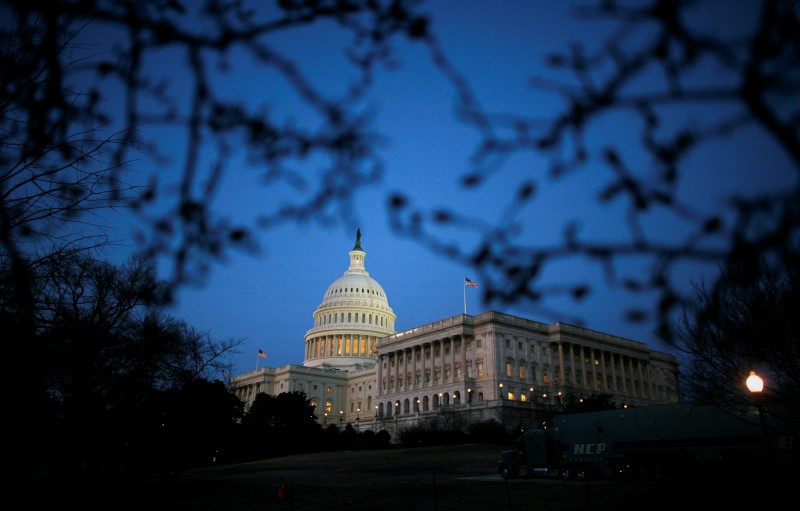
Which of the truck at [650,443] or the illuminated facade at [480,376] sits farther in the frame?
the illuminated facade at [480,376]

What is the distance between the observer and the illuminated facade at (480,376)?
81.8 m

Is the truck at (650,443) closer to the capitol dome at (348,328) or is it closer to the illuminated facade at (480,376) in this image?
the illuminated facade at (480,376)

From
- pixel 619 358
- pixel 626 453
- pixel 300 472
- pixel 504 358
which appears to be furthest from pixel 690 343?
pixel 619 358

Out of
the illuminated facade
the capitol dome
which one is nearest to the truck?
the illuminated facade

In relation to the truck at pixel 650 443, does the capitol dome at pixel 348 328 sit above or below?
above

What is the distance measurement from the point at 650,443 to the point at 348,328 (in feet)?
363

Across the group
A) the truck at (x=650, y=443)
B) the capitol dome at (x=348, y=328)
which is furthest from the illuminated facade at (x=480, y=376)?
the truck at (x=650, y=443)

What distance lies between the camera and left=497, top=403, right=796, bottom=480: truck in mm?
24891

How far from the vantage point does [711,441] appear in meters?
26.3

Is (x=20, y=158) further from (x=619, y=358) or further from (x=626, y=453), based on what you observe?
(x=619, y=358)

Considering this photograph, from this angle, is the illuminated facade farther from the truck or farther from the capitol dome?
the truck

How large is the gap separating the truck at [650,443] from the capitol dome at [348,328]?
98.9 m

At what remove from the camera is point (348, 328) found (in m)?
136

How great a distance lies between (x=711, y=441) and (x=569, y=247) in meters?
28.7
